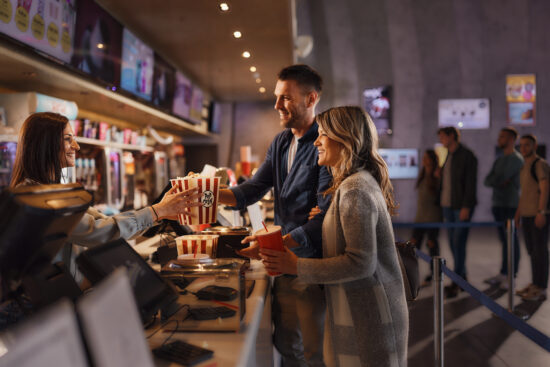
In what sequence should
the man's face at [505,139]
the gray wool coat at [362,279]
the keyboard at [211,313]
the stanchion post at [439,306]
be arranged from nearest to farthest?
the keyboard at [211,313] < the gray wool coat at [362,279] < the stanchion post at [439,306] < the man's face at [505,139]

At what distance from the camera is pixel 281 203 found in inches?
85.9

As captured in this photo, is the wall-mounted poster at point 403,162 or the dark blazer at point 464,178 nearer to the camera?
the dark blazer at point 464,178

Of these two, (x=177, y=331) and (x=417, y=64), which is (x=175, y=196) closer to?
(x=177, y=331)

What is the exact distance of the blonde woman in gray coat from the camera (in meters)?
1.46

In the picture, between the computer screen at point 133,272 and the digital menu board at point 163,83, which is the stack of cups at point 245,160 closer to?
the digital menu board at point 163,83

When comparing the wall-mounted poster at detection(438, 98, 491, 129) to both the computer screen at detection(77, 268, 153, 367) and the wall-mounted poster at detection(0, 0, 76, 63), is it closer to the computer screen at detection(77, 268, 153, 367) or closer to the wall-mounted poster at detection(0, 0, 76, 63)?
the wall-mounted poster at detection(0, 0, 76, 63)

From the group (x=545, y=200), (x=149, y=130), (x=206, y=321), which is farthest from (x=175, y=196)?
(x=149, y=130)

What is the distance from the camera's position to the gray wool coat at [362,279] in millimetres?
1457

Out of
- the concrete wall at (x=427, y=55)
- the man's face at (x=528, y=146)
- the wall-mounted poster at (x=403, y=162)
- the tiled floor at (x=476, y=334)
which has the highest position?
the concrete wall at (x=427, y=55)

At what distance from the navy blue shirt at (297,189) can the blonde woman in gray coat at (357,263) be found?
0.69 feet

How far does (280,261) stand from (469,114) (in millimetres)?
10188

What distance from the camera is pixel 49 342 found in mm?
547

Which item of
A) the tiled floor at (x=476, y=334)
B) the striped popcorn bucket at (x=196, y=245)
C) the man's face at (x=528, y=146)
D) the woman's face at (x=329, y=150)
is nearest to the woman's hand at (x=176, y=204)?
the striped popcorn bucket at (x=196, y=245)

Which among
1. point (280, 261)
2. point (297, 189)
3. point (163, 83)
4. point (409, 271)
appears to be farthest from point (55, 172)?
point (163, 83)
